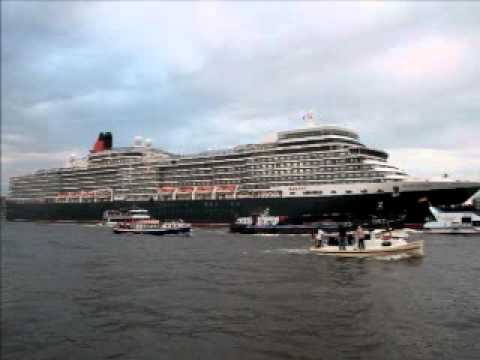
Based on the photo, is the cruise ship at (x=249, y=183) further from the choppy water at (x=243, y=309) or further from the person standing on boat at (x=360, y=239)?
the choppy water at (x=243, y=309)

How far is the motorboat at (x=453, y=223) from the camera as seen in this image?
58000mm

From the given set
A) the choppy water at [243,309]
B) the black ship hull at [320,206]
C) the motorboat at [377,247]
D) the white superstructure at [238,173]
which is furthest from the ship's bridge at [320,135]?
the choppy water at [243,309]

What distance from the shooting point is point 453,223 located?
58562 mm

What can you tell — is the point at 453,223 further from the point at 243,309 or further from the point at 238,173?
the point at 243,309

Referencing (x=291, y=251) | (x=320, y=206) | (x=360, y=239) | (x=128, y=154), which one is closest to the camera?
(x=360, y=239)

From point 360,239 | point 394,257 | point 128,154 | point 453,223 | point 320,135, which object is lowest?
point 394,257

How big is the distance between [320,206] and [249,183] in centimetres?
1554

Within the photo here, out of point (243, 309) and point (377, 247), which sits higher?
point (377, 247)

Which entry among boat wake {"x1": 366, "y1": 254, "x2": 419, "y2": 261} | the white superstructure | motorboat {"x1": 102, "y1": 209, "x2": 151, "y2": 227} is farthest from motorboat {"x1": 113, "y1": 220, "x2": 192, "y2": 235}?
boat wake {"x1": 366, "y1": 254, "x2": 419, "y2": 261}

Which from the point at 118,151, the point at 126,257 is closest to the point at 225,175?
the point at 118,151

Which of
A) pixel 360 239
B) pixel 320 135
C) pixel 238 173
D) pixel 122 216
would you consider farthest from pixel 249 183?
pixel 360 239

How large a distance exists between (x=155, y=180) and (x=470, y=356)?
80.4m

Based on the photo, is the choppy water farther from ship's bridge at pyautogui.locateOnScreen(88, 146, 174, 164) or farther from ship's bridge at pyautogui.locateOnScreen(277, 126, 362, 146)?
ship's bridge at pyautogui.locateOnScreen(88, 146, 174, 164)

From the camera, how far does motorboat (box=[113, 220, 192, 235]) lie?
59500 millimetres
